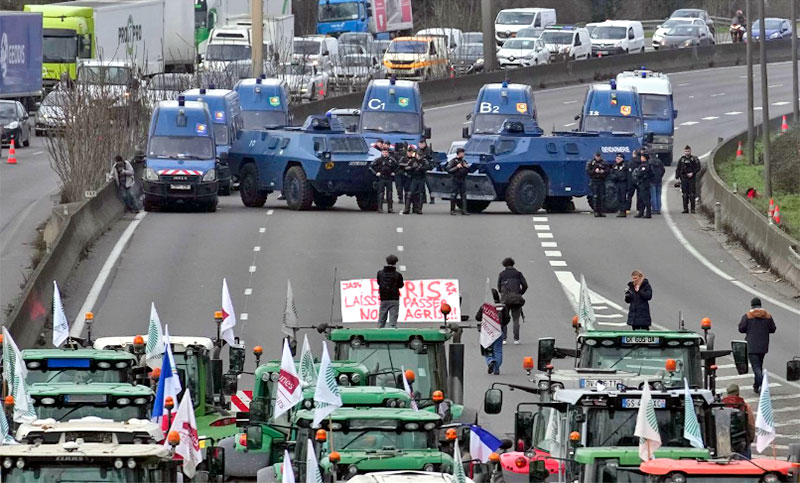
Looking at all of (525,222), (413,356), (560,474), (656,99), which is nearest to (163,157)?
(525,222)

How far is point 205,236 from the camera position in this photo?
1571 inches

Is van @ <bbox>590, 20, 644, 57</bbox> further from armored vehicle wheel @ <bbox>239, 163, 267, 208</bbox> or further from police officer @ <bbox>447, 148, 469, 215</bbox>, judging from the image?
police officer @ <bbox>447, 148, 469, 215</bbox>

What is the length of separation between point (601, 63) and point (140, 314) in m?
46.8

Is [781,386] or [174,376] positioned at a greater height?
[174,376]

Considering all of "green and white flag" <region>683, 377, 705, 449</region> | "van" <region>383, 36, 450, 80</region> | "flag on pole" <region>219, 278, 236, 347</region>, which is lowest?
"flag on pole" <region>219, 278, 236, 347</region>

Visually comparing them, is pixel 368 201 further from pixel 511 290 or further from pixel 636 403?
pixel 636 403

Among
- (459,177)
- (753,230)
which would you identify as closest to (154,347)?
(753,230)

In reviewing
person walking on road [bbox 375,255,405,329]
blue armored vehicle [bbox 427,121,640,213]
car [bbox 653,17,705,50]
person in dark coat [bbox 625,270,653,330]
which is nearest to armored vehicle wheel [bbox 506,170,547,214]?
blue armored vehicle [bbox 427,121,640,213]

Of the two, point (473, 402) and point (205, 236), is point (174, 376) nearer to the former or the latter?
point (473, 402)

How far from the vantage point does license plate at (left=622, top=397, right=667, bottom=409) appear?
1645cm

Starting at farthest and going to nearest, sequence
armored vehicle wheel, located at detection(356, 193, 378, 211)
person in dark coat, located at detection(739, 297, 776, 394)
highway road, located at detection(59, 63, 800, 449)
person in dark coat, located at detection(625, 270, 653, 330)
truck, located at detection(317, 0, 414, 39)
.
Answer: truck, located at detection(317, 0, 414, 39) → armored vehicle wheel, located at detection(356, 193, 378, 211) → highway road, located at detection(59, 63, 800, 449) → person in dark coat, located at detection(625, 270, 653, 330) → person in dark coat, located at detection(739, 297, 776, 394)

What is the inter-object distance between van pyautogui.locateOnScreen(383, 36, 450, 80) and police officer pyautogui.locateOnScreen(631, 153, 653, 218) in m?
30.2

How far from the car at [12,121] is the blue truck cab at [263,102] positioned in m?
8.57

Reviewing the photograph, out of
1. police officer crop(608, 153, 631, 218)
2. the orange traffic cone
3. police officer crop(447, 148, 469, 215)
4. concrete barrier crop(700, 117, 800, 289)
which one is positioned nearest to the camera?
concrete barrier crop(700, 117, 800, 289)
